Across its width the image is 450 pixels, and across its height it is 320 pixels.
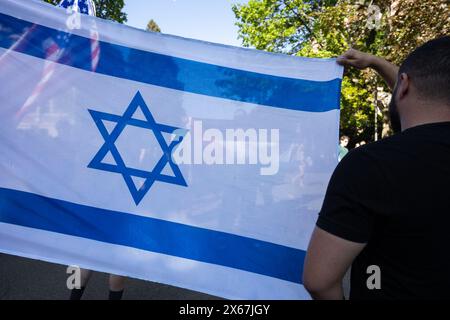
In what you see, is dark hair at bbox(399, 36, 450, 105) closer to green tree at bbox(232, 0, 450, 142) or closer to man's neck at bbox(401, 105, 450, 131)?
man's neck at bbox(401, 105, 450, 131)

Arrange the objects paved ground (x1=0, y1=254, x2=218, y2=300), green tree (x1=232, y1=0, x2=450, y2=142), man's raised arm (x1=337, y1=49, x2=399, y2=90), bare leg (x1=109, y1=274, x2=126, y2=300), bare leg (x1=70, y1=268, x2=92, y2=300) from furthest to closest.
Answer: green tree (x1=232, y1=0, x2=450, y2=142) → paved ground (x1=0, y1=254, x2=218, y2=300) → bare leg (x1=70, y1=268, x2=92, y2=300) → bare leg (x1=109, y1=274, x2=126, y2=300) → man's raised arm (x1=337, y1=49, x2=399, y2=90)

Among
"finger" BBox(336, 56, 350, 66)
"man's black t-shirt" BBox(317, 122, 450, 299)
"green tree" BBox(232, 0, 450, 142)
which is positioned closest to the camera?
"man's black t-shirt" BBox(317, 122, 450, 299)

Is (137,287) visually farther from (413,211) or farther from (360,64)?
(413,211)

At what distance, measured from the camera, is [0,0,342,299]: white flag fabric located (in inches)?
83.0

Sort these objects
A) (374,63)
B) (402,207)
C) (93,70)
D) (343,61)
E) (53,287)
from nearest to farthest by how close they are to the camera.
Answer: (402,207)
(374,63)
(343,61)
(93,70)
(53,287)

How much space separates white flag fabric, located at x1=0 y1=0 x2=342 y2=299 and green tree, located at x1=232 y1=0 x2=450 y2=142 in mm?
6865

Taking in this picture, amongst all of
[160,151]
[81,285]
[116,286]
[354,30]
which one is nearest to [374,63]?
[160,151]

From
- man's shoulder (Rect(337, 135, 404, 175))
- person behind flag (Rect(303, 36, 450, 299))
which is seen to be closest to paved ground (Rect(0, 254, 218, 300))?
person behind flag (Rect(303, 36, 450, 299))

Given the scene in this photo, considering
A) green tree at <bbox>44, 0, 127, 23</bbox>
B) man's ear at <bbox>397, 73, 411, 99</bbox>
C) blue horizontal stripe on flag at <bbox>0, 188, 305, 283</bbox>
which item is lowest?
blue horizontal stripe on flag at <bbox>0, 188, 305, 283</bbox>

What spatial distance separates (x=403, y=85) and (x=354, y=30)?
34.1 feet

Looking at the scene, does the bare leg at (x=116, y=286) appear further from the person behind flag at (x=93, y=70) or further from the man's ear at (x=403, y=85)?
the man's ear at (x=403, y=85)

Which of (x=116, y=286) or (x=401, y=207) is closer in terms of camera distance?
(x=401, y=207)

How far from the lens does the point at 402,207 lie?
1.11m

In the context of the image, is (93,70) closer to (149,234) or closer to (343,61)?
(149,234)
